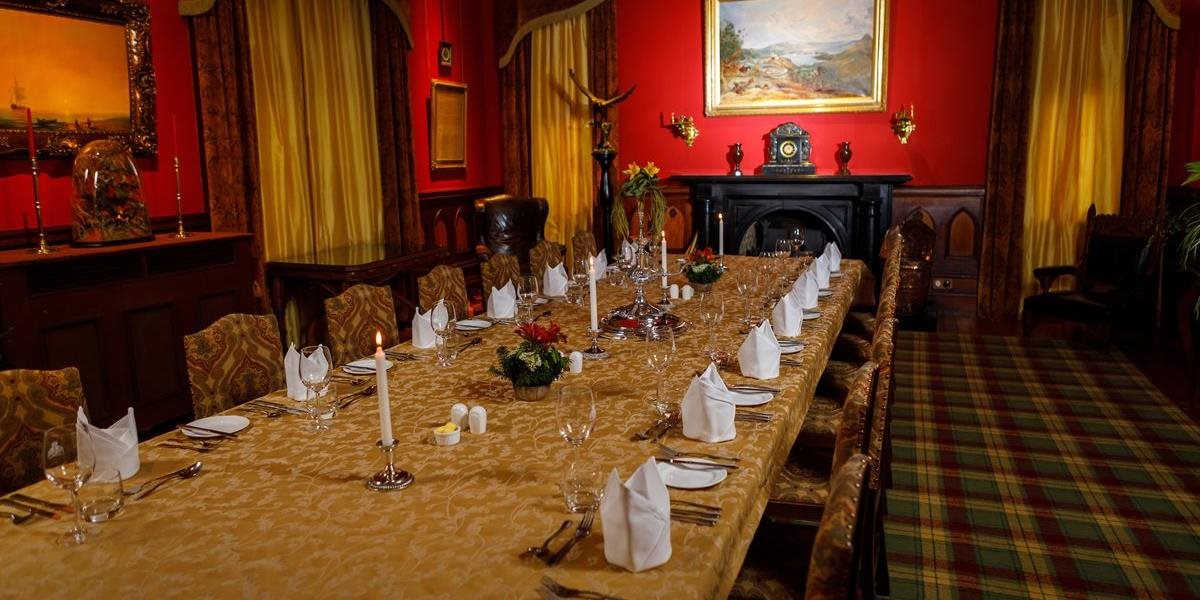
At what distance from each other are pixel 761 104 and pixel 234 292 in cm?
501

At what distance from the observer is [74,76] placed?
4.35 metres

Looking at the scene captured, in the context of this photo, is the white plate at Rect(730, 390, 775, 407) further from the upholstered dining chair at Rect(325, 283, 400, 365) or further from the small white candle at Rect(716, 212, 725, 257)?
the small white candle at Rect(716, 212, 725, 257)

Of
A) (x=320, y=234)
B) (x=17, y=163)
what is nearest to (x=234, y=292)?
(x=17, y=163)

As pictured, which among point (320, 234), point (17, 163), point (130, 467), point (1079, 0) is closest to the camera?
point (130, 467)

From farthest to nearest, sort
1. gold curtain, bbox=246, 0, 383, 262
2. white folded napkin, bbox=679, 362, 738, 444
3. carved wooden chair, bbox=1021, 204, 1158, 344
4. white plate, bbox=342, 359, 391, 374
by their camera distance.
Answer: carved wooden chair, bbox=1021, 204, 1158, 344
gold curtain, bbox=246, 0, 383, 262
white plate, bbox=342, 359, 391, 374
white folded napkin, bbox=679, 362, 738, 444

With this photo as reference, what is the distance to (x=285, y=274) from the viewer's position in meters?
5.48

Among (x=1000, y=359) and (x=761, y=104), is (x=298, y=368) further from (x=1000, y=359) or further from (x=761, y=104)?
(x=761, y=104)

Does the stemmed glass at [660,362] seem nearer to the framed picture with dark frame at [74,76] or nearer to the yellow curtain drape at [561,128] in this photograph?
the framed picture with dark frame at [74,76]

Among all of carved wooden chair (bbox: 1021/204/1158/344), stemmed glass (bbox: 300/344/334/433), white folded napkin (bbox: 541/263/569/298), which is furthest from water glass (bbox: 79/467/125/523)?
carved wooden chair (bbox: 1021/204/1158/344)

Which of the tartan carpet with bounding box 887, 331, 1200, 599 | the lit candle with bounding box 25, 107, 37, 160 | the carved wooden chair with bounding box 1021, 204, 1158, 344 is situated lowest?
the tartan carpet with bounding box 887, 331, 1200, 599

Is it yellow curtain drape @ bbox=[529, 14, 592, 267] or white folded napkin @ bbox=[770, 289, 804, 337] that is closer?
white folded napkin @ bbox=[770, 289, 804, 337]

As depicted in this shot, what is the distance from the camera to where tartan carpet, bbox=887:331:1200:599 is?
300 cm

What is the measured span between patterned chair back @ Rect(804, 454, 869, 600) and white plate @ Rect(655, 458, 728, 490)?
0.47m

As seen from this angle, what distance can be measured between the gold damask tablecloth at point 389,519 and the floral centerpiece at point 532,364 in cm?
6
